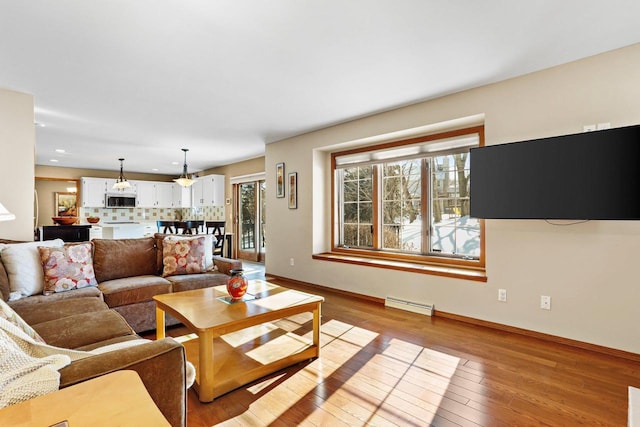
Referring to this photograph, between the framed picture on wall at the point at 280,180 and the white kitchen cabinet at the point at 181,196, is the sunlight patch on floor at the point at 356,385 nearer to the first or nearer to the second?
the framed picture on wall at the point at 280,180

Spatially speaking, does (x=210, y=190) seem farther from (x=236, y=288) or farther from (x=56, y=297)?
(x=236, y=288)

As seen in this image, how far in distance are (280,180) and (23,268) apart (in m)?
3.64

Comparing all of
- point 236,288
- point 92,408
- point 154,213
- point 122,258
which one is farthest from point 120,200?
point 92,408

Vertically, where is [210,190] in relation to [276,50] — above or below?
below

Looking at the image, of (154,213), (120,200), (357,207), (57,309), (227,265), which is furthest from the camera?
(154,213)

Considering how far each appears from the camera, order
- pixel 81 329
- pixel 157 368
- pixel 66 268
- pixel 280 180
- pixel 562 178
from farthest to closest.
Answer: pixel 280 180 → pixel 66 268 → pixel 562 178 → pixel 81 329 → pixel 157 368

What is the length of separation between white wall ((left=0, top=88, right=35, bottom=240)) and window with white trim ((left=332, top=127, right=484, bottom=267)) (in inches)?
152

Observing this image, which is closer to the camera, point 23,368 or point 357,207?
point 23,368

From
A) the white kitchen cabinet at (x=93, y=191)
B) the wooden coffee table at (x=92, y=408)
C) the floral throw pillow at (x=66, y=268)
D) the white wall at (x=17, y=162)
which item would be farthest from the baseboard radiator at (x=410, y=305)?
the white kitchen cabinet at (x=93, y=191)

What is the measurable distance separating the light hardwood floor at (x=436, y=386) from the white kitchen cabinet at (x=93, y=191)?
8.14 m

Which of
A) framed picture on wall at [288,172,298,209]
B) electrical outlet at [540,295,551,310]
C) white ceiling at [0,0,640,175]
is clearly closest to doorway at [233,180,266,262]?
framed picture on wall at [288,172,298,209]

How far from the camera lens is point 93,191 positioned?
8.41 metres

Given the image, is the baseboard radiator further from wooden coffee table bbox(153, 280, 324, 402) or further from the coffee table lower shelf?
the coffee table lower shelf

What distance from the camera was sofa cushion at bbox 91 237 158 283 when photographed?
3.37m
